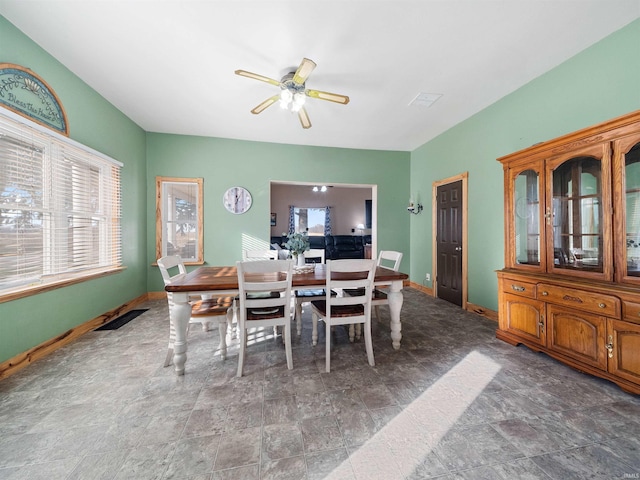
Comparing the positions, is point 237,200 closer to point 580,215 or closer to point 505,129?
point 505,129

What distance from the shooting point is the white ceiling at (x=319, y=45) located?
1824mm

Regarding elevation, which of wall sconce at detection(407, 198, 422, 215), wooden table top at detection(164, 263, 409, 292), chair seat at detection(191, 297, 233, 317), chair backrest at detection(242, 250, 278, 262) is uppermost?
wall sconce at detection(407, 198, 422, 215)

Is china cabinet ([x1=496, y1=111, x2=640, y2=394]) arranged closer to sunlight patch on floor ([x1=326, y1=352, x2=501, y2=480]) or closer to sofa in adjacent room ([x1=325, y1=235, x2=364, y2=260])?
sunlight patch on floor ([x1=326, y1=352, x2=501, y2=480])

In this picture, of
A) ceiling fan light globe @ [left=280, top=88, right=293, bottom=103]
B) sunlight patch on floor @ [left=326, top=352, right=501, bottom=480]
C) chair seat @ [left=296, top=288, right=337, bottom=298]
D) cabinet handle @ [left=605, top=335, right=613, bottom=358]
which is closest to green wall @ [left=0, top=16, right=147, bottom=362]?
ceiling fan light globe @ [left=280, top=88, right=293, bottom=103]

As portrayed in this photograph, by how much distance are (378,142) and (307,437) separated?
4507mm

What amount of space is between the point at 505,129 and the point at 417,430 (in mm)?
3430

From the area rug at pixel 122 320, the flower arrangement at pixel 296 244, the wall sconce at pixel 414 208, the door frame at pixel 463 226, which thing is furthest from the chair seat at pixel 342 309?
the wall sconce at pixel 414 208

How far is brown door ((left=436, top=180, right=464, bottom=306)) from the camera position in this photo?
149 inches

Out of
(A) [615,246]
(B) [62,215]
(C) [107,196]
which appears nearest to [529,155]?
(A) [615,246]

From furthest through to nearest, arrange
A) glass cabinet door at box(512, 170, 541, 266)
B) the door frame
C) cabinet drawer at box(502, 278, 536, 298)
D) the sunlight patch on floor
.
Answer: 1. the door frame
2. glass cabinet door at box(512, 170, 541, 266)
3. cabinet drawer at box(502, 278, 536, 298)
4. the sunlight patch on floor

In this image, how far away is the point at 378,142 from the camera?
4.57 m

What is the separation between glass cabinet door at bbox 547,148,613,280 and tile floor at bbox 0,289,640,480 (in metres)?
0.88

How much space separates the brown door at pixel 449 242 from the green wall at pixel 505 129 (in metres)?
0.20

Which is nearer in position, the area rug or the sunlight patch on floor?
the sunlight patch on floor
